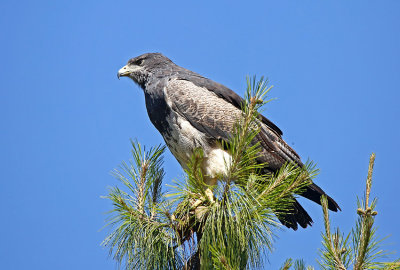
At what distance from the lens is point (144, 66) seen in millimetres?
7754

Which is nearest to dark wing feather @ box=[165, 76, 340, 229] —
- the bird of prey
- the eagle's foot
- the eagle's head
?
the bird of prey

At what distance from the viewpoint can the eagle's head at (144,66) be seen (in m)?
7.62

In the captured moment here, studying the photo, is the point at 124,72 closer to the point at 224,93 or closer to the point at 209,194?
the point at 224,93

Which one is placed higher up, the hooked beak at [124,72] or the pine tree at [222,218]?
the hooked beak at [124,72]

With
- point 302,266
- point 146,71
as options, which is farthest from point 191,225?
point 146,71

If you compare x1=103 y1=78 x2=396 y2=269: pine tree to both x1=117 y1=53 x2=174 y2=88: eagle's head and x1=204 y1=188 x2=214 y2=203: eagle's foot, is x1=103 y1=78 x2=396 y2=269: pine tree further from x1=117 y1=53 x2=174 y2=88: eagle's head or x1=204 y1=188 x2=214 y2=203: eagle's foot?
x1=117 y1=53 x2=174 y2=88: eagle's head

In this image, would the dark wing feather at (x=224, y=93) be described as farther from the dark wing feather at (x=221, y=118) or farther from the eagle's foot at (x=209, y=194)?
the eagle's foot at (x=209, y=194)

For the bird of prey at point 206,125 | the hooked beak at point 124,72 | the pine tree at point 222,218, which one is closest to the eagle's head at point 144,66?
the hooked beak at point 124,72

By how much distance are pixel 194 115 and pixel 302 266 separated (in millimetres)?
2837

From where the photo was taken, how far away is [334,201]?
5691 mm

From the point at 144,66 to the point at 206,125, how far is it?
6.29 ft

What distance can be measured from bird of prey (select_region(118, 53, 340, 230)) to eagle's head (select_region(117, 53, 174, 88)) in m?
0.59

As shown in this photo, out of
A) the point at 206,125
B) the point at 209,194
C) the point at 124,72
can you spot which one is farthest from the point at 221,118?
the point at 124,72

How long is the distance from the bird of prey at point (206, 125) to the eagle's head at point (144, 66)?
59cm
